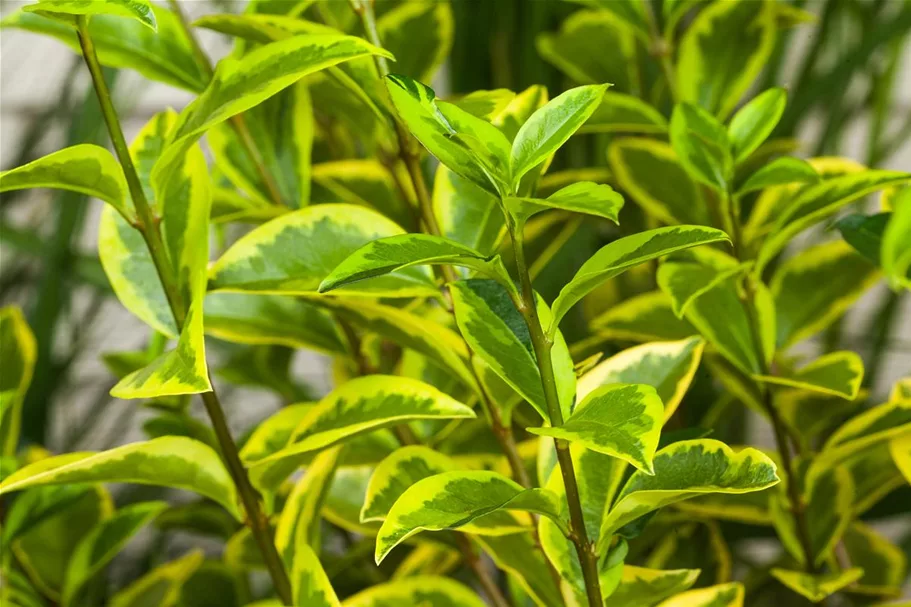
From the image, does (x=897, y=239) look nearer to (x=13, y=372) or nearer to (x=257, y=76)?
(x=257, y=76)

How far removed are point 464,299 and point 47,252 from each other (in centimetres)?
39

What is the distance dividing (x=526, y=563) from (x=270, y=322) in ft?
0.42

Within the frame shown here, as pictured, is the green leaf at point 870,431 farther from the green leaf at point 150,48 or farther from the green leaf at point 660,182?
the green leaf at point 150,48

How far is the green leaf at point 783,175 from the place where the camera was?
271mm

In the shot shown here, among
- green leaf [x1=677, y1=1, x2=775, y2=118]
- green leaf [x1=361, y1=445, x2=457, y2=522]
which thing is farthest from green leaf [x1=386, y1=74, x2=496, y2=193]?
green leaf [x1=677, y1=1, x2=775, y2=118]

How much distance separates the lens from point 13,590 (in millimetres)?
326

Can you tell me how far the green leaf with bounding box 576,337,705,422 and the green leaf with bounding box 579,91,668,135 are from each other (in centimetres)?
10

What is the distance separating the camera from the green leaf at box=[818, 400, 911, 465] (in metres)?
0.29

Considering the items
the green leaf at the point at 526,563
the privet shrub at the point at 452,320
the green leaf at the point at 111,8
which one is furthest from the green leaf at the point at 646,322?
the green leaf at the point at 111,8

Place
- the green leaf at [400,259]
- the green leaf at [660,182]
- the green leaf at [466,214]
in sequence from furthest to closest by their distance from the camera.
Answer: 1. the green leaf at [660,182]
2. the green leaf at [466,214]
3. the green leaf at [400,259]

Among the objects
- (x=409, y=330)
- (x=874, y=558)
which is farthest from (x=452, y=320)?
(x=874, y=558)

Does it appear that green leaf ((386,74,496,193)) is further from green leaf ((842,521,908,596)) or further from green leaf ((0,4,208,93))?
A: green leaf ((842,521,908,596))

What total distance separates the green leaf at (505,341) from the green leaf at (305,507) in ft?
0.29

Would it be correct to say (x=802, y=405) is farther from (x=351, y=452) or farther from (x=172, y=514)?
(x=172, y=514)
